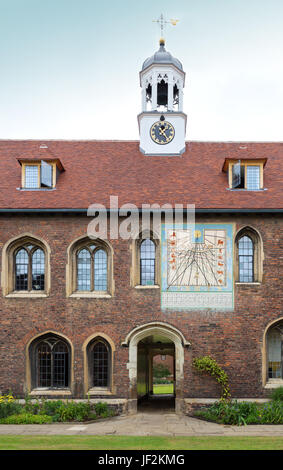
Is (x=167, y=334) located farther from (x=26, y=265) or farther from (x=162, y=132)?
(x=162, y=132)

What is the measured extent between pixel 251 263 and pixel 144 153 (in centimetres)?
757

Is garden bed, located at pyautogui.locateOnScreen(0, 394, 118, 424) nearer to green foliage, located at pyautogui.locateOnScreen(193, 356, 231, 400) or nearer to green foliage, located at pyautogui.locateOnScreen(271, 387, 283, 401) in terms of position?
green foliage, located at pyautogui.locateOnScreen(193, 356, 231, 400)

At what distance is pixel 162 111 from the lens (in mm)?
23625

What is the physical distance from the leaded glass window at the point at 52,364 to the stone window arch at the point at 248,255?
751 centimetres

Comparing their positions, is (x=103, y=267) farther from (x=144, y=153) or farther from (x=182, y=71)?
(x=182, y=71)

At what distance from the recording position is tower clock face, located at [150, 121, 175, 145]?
23.0 meters

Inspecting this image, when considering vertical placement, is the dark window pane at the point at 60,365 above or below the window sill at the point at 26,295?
below

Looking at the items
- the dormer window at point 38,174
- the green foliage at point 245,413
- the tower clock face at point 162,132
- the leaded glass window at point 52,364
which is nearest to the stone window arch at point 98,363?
the leaded glass window at point 52,364

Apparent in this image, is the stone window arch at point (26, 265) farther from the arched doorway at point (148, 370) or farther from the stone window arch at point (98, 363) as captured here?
the arched doorway at point (148, 370)

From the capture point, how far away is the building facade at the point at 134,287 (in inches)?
724

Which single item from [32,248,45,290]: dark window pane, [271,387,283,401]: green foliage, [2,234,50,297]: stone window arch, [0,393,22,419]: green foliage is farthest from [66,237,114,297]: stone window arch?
[271,387,283,401]: green foliage
